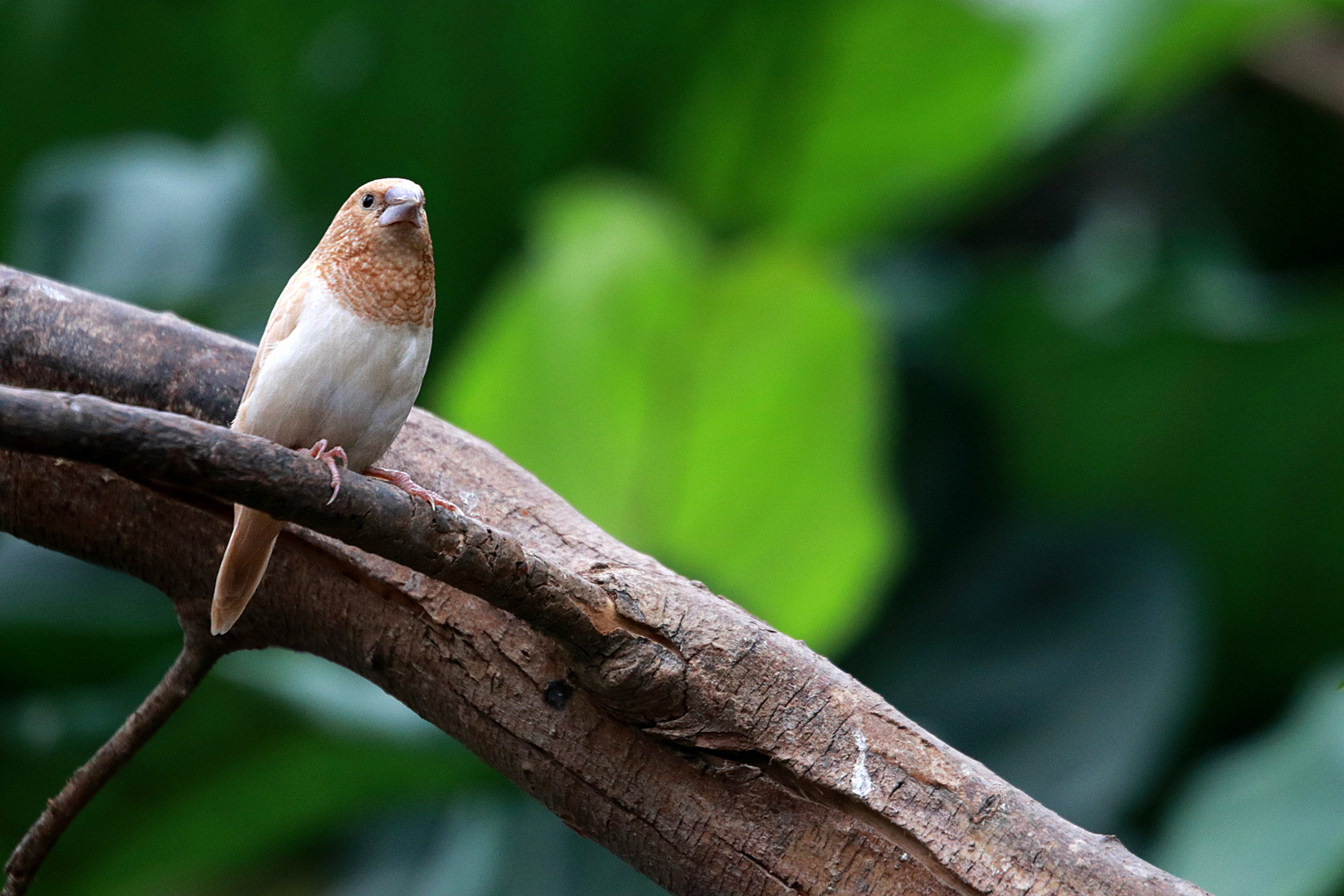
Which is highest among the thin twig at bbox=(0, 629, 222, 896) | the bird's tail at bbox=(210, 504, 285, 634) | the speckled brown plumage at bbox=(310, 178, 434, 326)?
the speckled brown plumage at bbox=(310, 178, 434, 326)

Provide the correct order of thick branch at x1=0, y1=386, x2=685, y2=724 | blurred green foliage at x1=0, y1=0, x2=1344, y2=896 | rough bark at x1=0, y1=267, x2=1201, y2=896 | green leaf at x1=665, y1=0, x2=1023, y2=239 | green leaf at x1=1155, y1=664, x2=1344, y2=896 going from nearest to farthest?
thick branch at x1=0, y1=386, x2=685, y2=724 → rough bark at x1=0, y1=267, x2=1201, y2=896 → green leaf at x1=1155, y1=664, x2=1344, y2=896 → blurred green foliage at x1=0, y1=0, x2=1344, y2=896 → green leaf at x1=665, y1=0, x2=1023, y2=239

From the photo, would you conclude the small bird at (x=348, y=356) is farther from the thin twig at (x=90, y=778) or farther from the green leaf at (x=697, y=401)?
the green leaf at (x=697, y=401)

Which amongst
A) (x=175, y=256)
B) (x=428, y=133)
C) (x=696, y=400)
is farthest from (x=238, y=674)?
(x=428, y=133)

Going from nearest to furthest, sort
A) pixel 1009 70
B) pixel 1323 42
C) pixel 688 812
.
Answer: pixel 688 812
pixel 1009 70
pixel 1323 42

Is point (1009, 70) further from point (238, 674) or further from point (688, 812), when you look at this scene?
point (688, 812)

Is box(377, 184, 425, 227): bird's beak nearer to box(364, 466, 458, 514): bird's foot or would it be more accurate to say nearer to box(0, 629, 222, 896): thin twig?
box(364, 466, 458, 514): bird's foot

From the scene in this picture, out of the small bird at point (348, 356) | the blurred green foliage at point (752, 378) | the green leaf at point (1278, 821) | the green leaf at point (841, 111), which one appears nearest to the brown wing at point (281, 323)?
the small bird at point (348, 356)

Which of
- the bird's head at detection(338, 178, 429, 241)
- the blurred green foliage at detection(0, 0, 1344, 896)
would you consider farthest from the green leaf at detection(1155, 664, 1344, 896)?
the bird's head at detection(338, 178, 429, 241)
